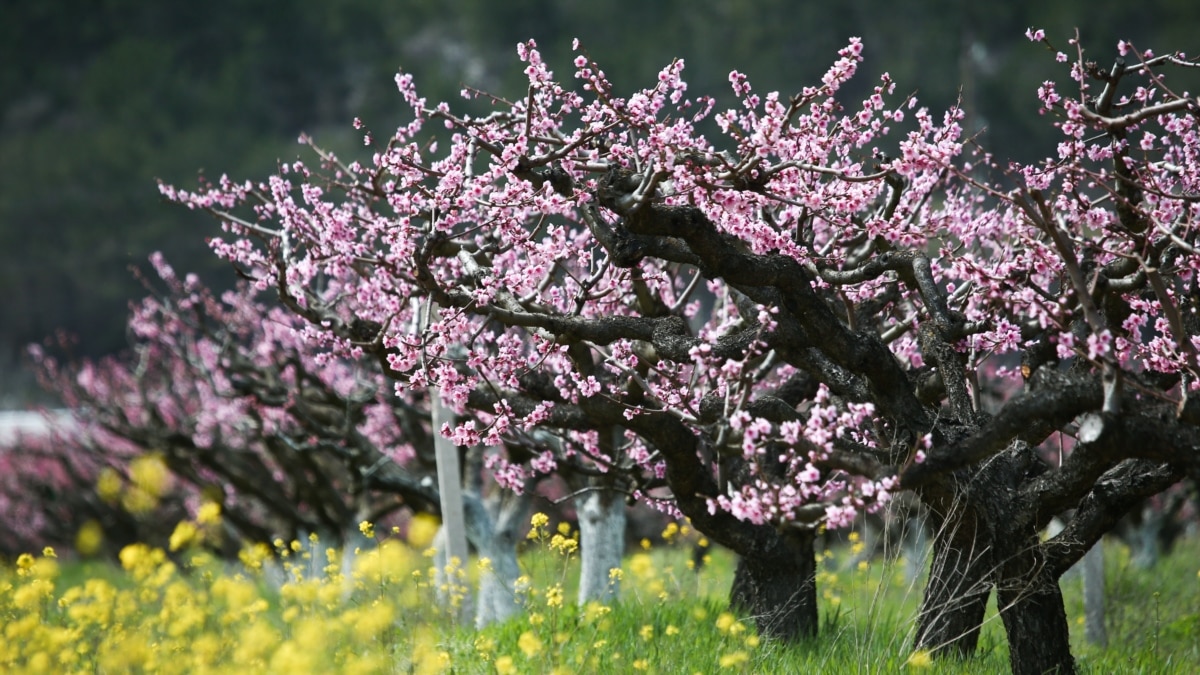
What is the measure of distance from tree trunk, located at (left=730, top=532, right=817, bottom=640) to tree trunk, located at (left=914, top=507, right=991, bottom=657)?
2.68 ft

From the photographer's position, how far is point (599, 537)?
34.2 ft

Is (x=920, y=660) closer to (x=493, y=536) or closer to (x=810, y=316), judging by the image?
(x=810, y=316)

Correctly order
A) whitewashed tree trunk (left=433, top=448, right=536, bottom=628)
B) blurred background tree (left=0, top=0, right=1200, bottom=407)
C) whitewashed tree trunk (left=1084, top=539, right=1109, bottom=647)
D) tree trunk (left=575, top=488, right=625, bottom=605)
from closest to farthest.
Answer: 1. whitewashed tree trunk (left=1084, top=539, right=1109, bottom=647)
2. tree trunk (left=575, top=488, right=625, bottom=605)
3. whitewashed tree trunk (left=433, top=448, right=536, bottom=628)
4. blurred background tree (left=0, top=0, right=1200, bottom=407)

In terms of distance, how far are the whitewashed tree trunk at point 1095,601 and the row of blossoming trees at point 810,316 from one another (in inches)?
93.2

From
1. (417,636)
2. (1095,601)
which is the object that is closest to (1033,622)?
(1095,601)

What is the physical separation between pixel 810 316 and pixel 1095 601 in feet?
14.9

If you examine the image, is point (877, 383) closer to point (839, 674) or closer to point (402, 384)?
point (839, 674)

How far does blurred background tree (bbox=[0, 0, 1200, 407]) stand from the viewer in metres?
46.8

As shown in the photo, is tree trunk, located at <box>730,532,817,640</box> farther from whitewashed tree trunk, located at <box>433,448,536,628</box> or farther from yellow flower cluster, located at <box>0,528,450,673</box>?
whitewashed tree trunk, located at <box>433,448,536,628</box>

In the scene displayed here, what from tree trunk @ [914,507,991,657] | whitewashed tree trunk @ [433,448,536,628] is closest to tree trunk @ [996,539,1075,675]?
tree trunk @ [914,507,991,657]

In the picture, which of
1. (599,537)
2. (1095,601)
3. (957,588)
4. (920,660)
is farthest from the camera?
(599,537)

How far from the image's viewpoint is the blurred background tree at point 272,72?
46844mm

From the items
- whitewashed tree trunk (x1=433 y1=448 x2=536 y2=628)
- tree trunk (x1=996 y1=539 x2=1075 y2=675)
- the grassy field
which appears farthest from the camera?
whitewashed tree trunk (x1=433 y1=448 x2=536 y2=628)

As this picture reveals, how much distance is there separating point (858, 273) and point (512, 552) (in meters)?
5.84
